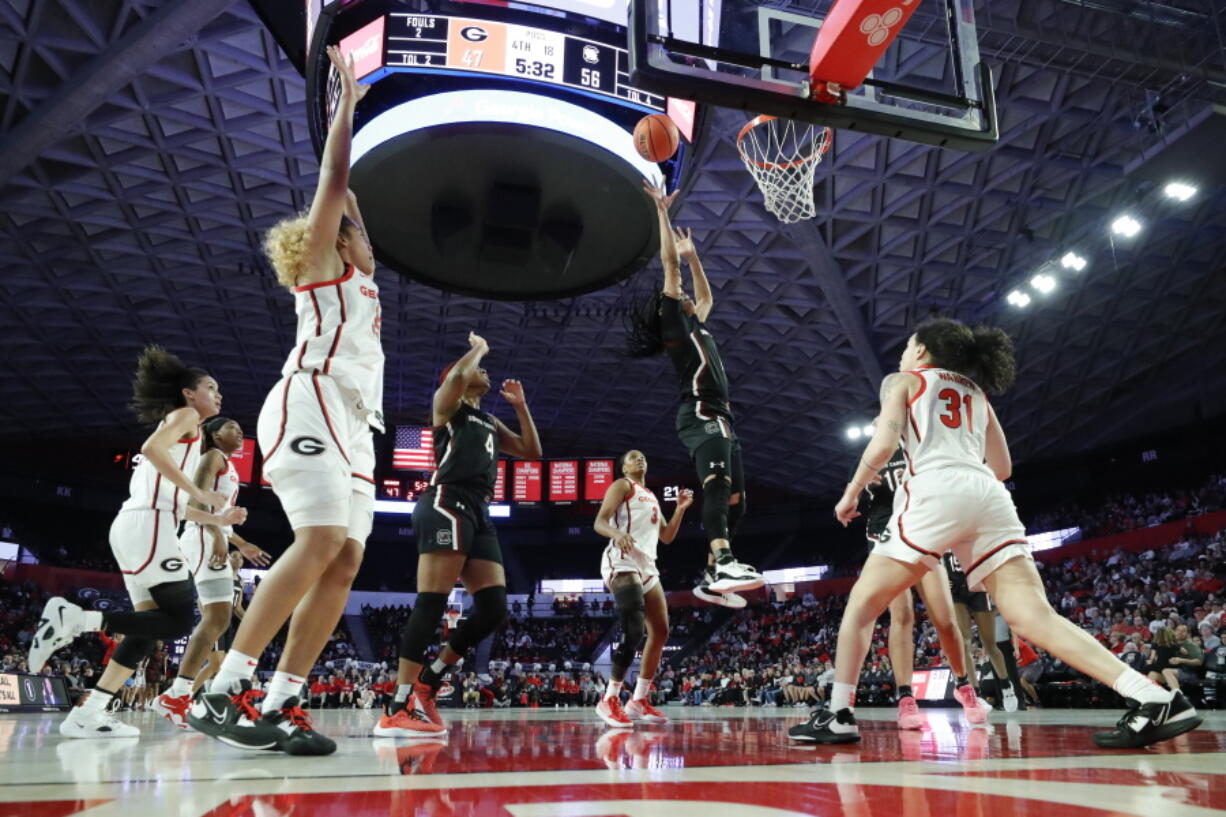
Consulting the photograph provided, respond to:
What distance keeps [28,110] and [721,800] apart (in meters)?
16.3

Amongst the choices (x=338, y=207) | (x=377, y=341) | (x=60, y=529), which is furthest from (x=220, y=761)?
(x=60, y=529)

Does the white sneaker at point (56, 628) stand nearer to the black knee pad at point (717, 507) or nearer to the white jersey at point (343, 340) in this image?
the white jersey at point (343, 340)

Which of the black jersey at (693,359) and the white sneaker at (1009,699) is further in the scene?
the white sneaker at (1009,699)

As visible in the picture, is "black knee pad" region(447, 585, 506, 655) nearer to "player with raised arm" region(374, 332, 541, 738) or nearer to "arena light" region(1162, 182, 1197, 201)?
"player with raised arm" region(374, 332, 541, 738)

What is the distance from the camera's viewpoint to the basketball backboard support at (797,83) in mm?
5031

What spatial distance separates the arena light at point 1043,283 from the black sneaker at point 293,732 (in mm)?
17689

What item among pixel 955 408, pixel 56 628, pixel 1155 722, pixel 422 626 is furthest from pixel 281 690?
pixel 1155 722

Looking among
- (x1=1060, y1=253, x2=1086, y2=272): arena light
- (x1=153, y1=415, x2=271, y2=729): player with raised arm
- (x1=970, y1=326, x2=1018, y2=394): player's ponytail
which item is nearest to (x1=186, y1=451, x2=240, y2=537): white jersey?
(x1=153, y1=415, x2=271, y2=729): player with raised arm

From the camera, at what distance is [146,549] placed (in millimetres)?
4391

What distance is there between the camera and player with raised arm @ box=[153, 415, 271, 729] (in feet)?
17.3

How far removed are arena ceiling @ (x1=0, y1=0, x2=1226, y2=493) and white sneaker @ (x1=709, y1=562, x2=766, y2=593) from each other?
34.4 feet

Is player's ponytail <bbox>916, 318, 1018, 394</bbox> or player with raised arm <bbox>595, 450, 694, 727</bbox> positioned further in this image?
player with raised arm <bbox>595, 450, 694, 727</bbox>

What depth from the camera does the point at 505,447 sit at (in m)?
5.21

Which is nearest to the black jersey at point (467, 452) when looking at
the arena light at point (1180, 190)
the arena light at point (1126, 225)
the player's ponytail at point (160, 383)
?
the player's ponytail at point (160, 383)
